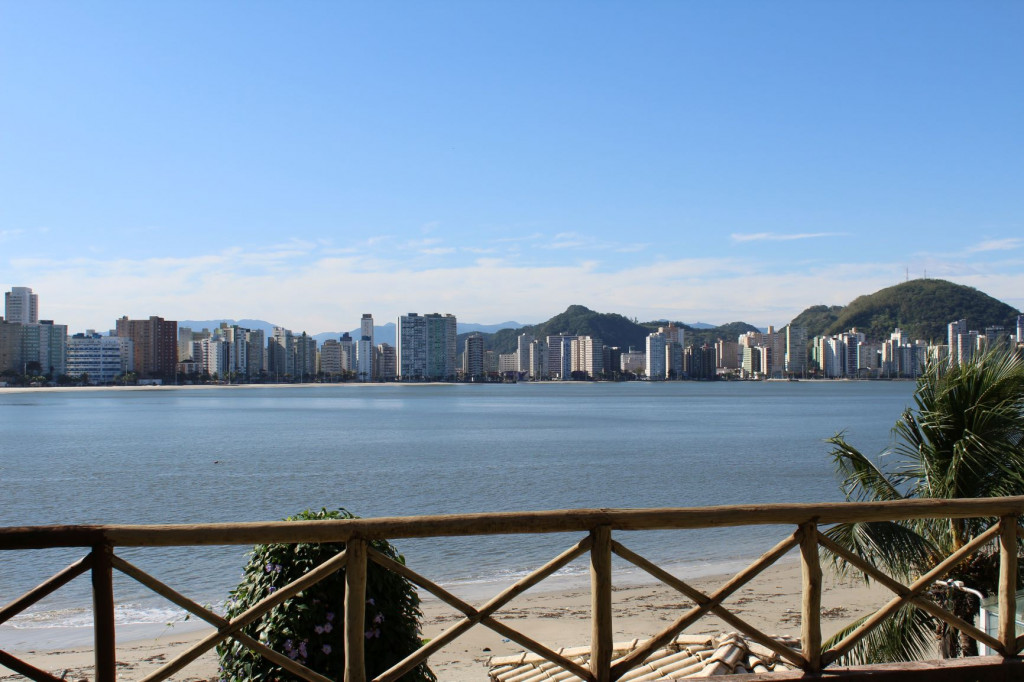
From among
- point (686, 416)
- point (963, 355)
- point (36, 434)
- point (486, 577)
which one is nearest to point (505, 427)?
point (686, 416)

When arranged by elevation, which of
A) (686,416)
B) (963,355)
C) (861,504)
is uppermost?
(963,355)

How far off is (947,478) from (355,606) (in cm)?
578

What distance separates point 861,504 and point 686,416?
307 feet

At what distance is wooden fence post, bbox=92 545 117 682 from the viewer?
3541mm

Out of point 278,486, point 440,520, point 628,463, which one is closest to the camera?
point 440,520

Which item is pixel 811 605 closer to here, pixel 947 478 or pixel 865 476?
pixel 947 478

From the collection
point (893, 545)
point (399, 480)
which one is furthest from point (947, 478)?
point (399, 480)

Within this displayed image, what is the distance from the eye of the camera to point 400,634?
448 cm

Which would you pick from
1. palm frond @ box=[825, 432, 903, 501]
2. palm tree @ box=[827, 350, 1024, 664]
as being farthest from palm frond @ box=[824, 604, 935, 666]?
palm frond @ box=[825, 432, 903, 501]

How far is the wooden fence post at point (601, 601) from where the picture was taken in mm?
3863

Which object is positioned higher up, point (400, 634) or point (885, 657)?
point (400, 634)

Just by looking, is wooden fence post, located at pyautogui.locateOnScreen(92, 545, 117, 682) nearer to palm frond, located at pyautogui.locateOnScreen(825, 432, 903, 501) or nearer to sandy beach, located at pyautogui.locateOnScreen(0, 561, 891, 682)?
palm frond, located at pyautogui.locateOnScreen(825, 432, 903, 501)

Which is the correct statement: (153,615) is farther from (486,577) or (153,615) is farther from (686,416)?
(686,416)

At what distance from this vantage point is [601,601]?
12.9ft
